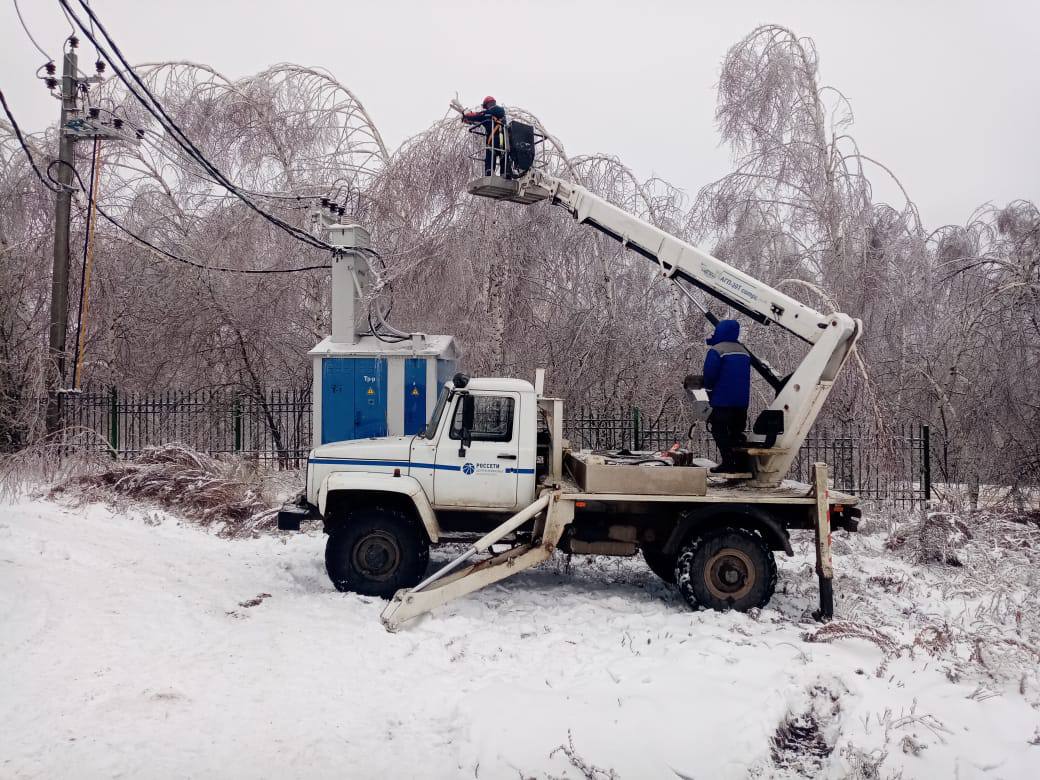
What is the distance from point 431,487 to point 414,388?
2.59 m

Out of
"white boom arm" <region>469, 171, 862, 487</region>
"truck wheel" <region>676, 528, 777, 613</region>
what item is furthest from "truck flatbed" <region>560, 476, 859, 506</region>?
"white boom arm" <region>469, 171, 862, 487</region>

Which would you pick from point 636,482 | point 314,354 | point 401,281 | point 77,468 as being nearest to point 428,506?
point 636,482

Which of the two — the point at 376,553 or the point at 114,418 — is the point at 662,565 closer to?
the point at 376,553

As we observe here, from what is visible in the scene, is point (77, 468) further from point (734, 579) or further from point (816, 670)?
point (816, 670)

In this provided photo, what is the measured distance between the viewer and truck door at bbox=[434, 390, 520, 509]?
23.4ft

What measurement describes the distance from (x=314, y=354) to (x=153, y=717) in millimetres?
5660

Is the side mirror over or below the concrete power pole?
below

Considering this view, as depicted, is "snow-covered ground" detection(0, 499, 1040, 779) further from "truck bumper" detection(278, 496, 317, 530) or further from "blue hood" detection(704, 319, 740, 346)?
"blue hood" detection(704, 319, 740, 346)

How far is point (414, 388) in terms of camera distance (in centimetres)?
950

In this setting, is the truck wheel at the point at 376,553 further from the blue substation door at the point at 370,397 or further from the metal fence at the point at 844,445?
the metal fence at the point at 844,445

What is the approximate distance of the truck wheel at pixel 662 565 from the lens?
7.94 meters

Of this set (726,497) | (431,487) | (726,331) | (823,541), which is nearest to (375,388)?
(431,487)

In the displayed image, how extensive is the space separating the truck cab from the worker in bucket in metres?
2.93

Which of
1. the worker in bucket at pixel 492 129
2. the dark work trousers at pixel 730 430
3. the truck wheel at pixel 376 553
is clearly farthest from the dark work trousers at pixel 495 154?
the truck wheel at pixel 376 553
